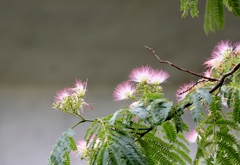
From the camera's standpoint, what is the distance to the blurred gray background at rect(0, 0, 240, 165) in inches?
95.5

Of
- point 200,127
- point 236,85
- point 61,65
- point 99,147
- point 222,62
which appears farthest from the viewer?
point 61,65

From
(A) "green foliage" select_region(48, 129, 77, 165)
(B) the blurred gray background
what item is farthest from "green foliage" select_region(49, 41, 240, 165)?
(B) the blurred gray background

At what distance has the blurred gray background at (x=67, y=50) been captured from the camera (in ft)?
7.96

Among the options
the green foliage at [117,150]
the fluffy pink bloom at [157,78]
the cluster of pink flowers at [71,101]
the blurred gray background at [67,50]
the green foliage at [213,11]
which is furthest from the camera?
the blurred gray background at [67,50]

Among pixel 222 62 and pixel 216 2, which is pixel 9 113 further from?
pixel 216 2

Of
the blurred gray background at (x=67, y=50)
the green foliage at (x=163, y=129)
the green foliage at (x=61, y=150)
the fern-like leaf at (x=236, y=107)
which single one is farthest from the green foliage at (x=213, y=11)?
the blurred gray background at (x=67, y=50)

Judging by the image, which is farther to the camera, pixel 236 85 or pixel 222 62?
pixel 222 62

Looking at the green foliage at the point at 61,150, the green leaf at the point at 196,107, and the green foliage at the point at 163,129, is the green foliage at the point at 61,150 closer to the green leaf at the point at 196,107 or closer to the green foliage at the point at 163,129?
the green foliage at the point at 163,129

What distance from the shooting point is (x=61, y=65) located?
2.54 meters

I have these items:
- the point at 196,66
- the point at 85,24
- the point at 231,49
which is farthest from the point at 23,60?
the point at 231,49

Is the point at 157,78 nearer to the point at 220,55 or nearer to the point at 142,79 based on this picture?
the point at 142,79

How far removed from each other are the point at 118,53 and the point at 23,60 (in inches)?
22.9

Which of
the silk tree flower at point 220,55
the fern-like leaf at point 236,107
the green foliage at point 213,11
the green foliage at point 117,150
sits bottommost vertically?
the green foliage at point 117,150

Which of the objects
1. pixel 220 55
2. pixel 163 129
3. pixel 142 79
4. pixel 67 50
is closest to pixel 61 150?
pixel 163 129
